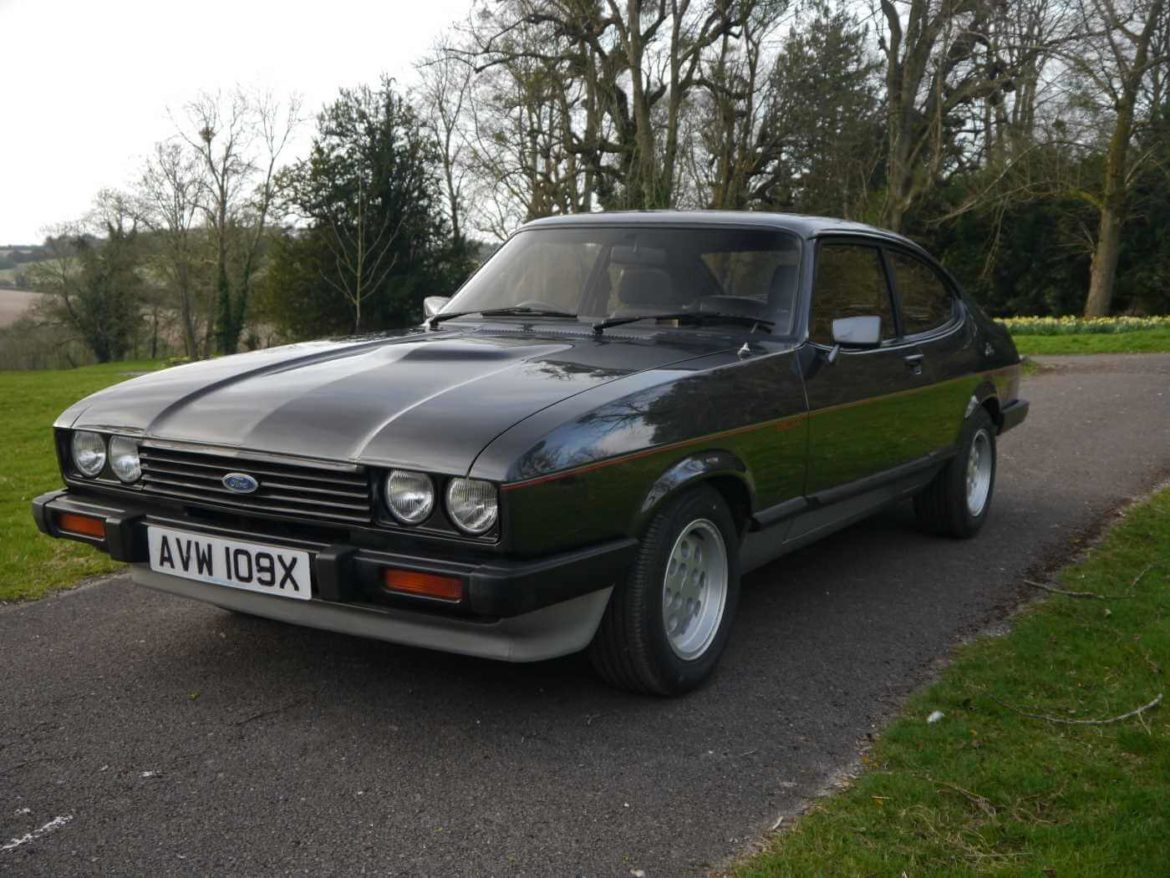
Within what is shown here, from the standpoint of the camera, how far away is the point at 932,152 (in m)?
22.9

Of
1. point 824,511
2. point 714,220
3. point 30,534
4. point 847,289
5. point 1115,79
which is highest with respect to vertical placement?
point 1115,79

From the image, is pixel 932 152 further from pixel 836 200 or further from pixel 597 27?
pixel 597 27

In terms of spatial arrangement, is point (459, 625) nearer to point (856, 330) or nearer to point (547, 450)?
point (547, 450)

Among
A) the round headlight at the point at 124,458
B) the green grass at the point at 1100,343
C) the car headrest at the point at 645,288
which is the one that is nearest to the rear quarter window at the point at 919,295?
the car headrest at the point at 645,288

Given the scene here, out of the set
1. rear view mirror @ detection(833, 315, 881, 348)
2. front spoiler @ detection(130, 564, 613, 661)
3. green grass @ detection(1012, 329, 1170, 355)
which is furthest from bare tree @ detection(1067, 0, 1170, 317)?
front spoiler @ detection(130, 564, 613, 661)

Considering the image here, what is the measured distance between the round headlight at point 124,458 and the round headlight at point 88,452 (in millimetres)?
72

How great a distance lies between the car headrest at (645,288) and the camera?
14.2ft

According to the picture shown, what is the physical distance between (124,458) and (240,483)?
60 centimetres

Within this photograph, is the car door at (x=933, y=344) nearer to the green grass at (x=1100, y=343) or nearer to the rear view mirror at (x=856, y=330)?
the rear view mirror at (x=856, y=330)

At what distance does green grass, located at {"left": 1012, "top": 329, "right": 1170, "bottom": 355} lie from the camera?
59.5 ft

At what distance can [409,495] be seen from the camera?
2984 mm

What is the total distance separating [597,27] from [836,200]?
8221mm

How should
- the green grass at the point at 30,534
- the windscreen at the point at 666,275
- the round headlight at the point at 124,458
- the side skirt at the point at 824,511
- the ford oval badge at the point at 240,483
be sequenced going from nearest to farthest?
the ford oval badge at the point at 240,483
the round headlight at the point at 124,458
the side skirt at the point at 824,511
the windscreen at the point at 666,275
the green grass at the point at 30,534

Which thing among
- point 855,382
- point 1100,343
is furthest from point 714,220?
point 1100,343
